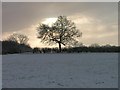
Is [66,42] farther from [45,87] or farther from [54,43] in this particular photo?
[45,87]

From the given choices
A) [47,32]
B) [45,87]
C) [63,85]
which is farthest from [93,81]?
[47,32]

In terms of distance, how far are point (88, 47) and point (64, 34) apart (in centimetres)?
797

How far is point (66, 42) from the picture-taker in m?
91.7

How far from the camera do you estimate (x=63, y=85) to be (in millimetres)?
16562

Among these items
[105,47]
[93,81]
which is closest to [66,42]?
[105,47]

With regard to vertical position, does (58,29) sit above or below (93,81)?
above

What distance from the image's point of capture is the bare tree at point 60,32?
9075 cm

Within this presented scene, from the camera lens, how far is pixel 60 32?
92188mm

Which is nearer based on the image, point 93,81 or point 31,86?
point 31,86

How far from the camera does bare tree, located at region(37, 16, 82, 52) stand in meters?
90.8

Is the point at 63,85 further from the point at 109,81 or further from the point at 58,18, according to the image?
the point at 58,18

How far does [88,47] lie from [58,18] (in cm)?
1205

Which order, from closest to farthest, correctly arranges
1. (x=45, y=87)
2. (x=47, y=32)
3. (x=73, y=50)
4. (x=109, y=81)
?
(x=45, y=87), (x=109, y=81), (x=73, y=50), (x=47, y=32)

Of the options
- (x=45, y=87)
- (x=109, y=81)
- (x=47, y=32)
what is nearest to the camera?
(x=45, y=87)
